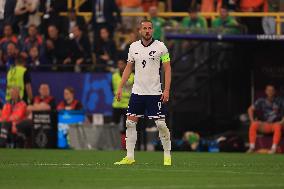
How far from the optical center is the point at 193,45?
2766 centimetres

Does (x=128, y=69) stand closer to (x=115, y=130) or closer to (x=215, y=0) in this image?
(x=115, y=130)

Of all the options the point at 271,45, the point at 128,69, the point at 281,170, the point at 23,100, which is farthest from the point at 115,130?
the point at 281,170

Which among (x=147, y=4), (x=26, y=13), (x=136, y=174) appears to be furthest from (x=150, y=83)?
(x=147, y=4)

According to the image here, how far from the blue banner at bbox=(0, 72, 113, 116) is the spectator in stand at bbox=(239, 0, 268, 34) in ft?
12.5

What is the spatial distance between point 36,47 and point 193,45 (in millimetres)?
4094

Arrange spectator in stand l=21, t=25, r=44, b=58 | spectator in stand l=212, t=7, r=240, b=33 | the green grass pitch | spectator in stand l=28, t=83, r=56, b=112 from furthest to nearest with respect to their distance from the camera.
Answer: spectator in stand l=21, t=25, r=44, b=58, spectator in stand l=28, t=83, r=56, b=112, spectator in stand l=212, t=7, r=240, b=33, the green grass pitch

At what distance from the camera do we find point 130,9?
29.8 m

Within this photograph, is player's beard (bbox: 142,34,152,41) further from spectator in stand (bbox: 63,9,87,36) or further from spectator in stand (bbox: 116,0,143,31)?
spectator in stand (bbox: 116,0,143,31)

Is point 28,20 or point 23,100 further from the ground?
point 28,20

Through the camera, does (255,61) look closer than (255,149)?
No

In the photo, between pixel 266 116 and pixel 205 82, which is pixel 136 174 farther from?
pixel 205 82

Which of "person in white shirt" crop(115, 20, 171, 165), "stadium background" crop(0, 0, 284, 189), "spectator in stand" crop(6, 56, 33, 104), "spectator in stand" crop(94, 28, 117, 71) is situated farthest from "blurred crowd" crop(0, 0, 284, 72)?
"person in white shirt" crop(115, 20, 171, 165)

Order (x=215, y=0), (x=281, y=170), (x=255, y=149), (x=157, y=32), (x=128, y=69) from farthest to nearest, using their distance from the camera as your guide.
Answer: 1. (x=215, y=0)
2. (x=157, y=32)
3. (x=255, y=149)
4. (x=128, y=69)
5. (x=281, y=170)

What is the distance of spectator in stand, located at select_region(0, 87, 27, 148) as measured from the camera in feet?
86.6
